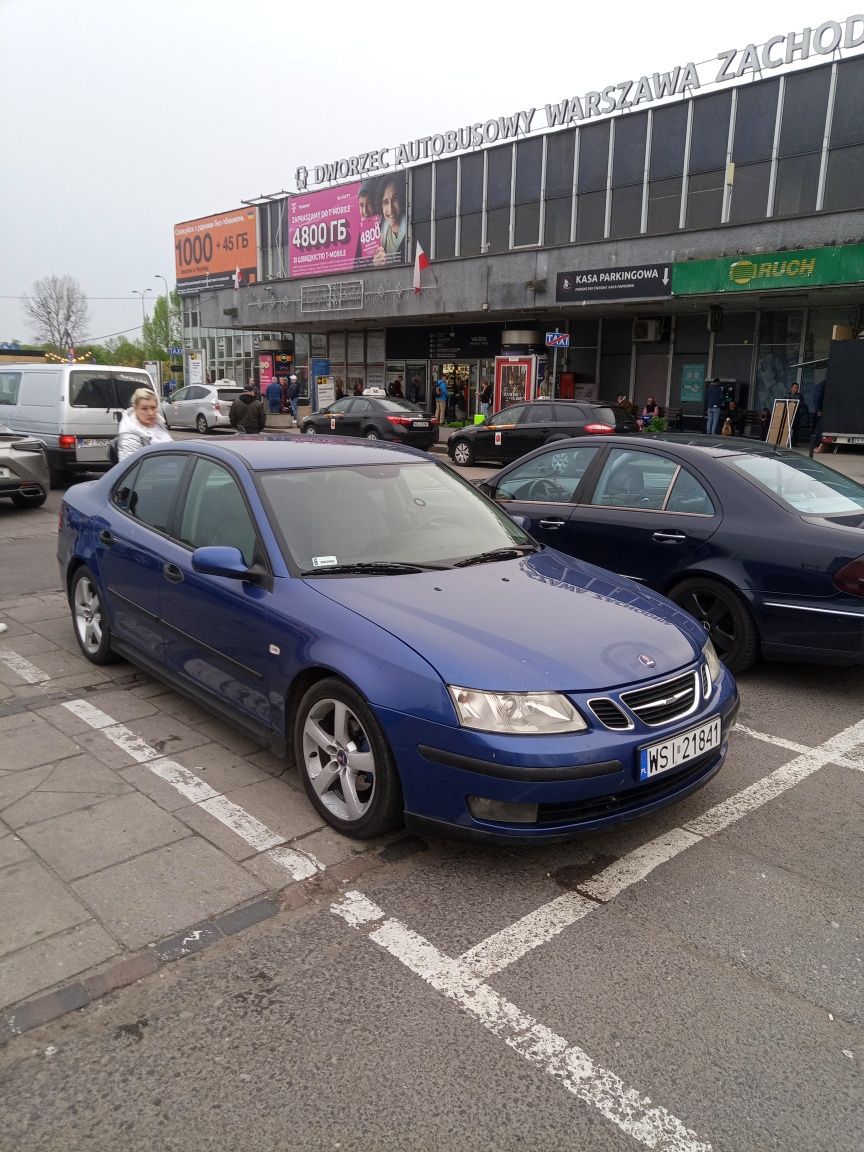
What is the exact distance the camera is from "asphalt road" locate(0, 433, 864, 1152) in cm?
214

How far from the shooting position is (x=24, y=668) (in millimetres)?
5434

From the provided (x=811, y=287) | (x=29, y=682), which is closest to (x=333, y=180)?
(x=811, y=287)

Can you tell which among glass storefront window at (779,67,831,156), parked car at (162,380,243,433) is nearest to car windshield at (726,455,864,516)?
glass storefront window at (779,67,831,156)

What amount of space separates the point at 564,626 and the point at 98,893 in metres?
1.97

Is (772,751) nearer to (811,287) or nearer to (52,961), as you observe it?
(52,961)

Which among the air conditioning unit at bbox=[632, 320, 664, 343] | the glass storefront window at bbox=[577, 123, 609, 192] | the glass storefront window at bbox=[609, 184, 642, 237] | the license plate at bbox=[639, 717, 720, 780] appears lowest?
the license plate at bbox=[639, 717, 720, 780]

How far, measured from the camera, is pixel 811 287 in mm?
20078

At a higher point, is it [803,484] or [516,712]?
[803,484]

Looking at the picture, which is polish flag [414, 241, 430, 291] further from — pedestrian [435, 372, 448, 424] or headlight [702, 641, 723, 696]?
headlight [702, 641, 723, 696]

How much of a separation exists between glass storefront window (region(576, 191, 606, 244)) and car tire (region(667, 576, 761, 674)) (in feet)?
76.7

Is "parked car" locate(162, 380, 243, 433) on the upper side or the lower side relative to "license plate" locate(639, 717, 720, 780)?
upper

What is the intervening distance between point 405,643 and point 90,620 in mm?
3006

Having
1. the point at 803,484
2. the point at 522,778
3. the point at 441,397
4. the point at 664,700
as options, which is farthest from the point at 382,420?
the point at 522,778

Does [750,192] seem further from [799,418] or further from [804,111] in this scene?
[799,418]
